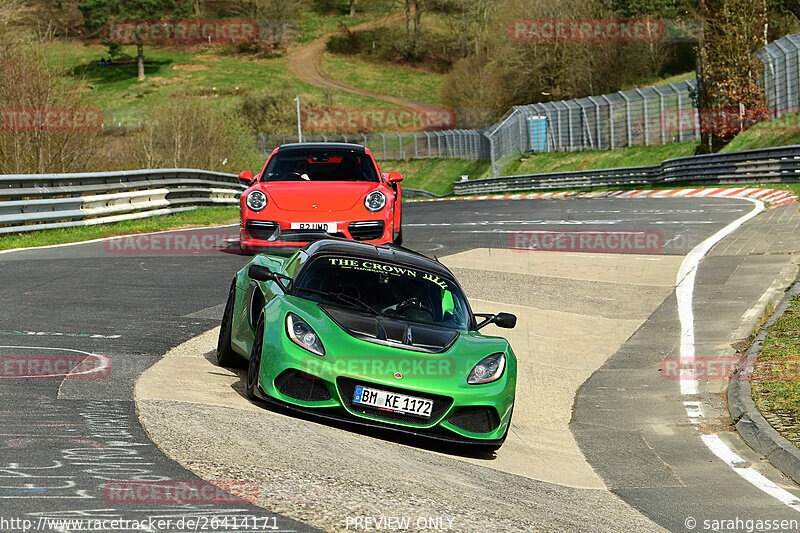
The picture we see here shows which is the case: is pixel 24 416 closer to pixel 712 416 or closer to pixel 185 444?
pixel 185 444

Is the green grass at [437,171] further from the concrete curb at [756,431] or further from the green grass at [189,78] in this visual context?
the concrete curb at [756,431]

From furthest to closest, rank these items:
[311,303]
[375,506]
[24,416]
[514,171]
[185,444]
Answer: [514,171]
[311,303]
[24,416]
[185,444]
[375,506]

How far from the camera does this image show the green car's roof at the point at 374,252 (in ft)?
27.8

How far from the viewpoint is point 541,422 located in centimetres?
943

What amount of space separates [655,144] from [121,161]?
90.4ft

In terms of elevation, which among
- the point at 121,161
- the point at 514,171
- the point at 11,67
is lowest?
the point at 514,171

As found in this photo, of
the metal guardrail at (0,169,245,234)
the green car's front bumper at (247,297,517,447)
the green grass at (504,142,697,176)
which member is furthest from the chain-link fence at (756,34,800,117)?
the green car's front bumper at (247,297,517,447)

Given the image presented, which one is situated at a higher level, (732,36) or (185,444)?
(732,36)

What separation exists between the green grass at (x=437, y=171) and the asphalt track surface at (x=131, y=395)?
48.8 meters

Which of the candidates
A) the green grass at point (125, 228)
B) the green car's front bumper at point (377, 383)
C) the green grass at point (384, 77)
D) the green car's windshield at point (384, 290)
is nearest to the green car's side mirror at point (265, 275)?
the green car's windshield at point (384, 290)

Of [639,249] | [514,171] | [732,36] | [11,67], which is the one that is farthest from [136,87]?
[639,249]

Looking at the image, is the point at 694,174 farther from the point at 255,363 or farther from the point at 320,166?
the point at 255,363

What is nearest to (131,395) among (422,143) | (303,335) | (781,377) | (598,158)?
(303,335)

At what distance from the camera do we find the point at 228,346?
8.88 m
